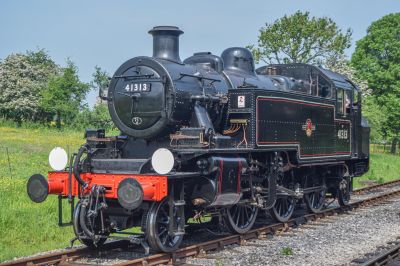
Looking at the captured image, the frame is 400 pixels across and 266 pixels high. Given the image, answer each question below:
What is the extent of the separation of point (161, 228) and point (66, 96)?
46856 millimetres

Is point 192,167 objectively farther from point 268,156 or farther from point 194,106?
point 268,156

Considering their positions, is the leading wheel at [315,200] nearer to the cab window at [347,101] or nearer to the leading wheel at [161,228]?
the cab window at [347,101]

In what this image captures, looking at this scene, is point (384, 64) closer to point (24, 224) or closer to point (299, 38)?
point (299, 38)

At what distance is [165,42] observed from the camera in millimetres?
9898

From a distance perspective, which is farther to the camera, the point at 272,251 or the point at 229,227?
the point at 229,227

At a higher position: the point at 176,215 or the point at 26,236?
the point at 176,215

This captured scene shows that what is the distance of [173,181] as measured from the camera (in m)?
8.54

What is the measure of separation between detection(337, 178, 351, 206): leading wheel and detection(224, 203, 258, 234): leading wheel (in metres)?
4.39

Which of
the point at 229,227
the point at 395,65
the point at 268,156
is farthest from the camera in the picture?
the point at 395,65

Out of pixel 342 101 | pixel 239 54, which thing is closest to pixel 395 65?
pixel 342 101

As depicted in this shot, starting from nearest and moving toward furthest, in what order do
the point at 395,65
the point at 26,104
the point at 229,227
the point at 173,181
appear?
the point at 173,181 < the point at 229,227 < the point at 395,65 < the point at 26,104


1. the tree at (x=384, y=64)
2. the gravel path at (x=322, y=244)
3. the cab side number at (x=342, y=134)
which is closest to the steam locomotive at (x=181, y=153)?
the gravel path at (x=322, y=244)

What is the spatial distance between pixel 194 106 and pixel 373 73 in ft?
122

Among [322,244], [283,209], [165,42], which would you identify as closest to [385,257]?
[322,244]
